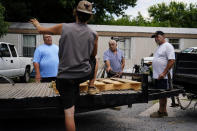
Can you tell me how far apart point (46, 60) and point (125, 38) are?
1695cm

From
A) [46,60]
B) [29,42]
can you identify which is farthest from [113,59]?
[29,42]

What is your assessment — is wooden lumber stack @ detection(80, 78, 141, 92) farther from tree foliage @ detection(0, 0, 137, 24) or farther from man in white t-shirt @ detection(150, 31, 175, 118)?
tree foliage @ detection(0, 0, 137, 24)

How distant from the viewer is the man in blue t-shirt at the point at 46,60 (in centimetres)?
666

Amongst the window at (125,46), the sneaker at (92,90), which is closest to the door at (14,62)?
the sneaker at (92,90)

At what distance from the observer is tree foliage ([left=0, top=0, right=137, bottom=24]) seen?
25.8 m

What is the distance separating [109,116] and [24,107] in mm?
2770

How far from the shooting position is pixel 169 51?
660 centimetres

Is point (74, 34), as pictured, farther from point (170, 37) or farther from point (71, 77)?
point (170, 37)

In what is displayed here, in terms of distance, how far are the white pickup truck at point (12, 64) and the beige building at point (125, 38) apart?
594 centimetres

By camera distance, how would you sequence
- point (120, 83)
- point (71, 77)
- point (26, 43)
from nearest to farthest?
point (71, 77), point (120, 83), point (26, 43)

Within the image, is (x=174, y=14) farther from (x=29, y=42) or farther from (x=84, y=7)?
(x=84, y=7)

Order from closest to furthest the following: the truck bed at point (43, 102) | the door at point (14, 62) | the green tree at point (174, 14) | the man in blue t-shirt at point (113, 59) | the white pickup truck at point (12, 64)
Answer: the truck bed at point (43, 102) < the man in blue t-shirt at point (113, 59) < the white pickup truck at point (12, 64) < the door at point (14, 62) < the green tree at point (174, 14)

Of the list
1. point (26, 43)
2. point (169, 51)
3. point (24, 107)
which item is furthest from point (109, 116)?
point (26, 43)

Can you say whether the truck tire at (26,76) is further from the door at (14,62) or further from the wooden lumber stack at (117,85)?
the wooden lumber stack at (117,85)
